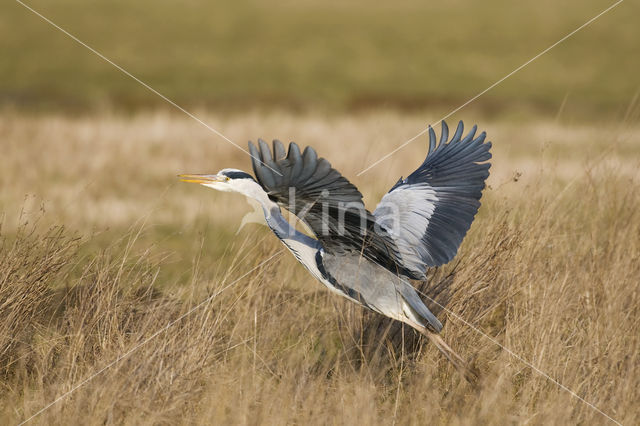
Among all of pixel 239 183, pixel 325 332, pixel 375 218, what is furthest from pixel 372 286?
pixel 239 183

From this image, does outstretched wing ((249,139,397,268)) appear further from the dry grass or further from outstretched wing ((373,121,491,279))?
the dry grass

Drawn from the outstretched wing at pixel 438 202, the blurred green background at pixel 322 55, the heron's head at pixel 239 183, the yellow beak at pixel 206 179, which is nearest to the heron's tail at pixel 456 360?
the outstretched wing at pixel 438 202

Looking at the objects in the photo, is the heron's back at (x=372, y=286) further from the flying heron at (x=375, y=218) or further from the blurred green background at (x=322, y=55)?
the blurred green background at (x=322, y=55)

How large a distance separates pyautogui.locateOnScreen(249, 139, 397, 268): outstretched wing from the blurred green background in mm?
18229

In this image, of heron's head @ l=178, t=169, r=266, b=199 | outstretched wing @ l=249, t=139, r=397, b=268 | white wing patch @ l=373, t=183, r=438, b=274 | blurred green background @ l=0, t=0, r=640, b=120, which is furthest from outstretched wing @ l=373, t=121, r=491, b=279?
blurred green background @ l=0, t=0, r=640, b=120

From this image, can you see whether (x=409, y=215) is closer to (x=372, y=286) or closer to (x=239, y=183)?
(x=372, y=286)

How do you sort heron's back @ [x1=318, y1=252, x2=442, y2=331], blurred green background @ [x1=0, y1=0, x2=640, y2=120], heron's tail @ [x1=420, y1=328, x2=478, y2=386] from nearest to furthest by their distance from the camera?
heron's tail @ [x1=420, y1=328, x2=478, y2=386]
heron's back @ [x1=318, y1=252, x2=442, y2=331]
blurred green background @ [x1=0, y1=0, x2=640, y2=120]

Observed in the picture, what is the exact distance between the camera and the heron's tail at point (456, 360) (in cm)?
363

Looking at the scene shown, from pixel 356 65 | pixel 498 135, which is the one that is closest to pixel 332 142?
pixel 498 135

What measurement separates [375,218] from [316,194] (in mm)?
495

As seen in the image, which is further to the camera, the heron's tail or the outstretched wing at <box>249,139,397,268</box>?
the heron's tail

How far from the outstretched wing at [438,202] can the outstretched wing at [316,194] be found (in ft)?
1.42

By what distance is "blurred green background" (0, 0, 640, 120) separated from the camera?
79.5ft

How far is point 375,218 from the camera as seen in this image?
11.7ft
